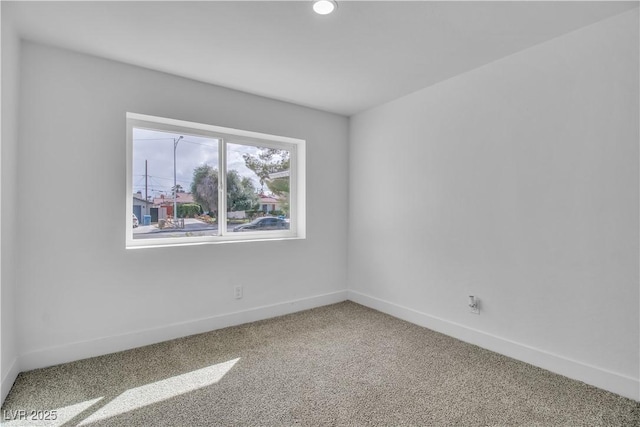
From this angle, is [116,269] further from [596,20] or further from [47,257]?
[596,20]

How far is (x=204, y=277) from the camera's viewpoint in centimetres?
299

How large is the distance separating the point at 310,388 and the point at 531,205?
6.46 feet

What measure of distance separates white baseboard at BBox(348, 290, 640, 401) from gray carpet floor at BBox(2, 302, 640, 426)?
60mm

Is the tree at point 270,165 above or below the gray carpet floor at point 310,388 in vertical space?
above

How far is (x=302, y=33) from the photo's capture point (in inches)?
84.6

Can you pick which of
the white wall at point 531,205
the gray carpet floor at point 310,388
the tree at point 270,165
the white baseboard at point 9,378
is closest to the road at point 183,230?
the tree at point 270,165

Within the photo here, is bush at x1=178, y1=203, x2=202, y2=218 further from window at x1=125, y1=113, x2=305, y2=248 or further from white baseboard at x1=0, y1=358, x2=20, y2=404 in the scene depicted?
white baseboard at x1=0, y1=358, x2=20, y2=404

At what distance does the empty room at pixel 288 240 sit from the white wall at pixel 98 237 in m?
0.02

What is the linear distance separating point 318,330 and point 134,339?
151cm

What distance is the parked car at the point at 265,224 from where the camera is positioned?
344 centimetres

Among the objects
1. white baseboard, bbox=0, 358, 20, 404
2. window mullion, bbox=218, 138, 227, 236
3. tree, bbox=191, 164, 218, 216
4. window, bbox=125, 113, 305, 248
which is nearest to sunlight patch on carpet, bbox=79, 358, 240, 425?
white baseboard, bbox=0, 358, 20, 404

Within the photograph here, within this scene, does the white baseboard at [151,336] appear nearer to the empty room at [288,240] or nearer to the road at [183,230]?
the empty room at [288,240]

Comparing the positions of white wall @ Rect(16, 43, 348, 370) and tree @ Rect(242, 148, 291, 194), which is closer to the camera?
white wall @ Rect(16, 43, 348, 370)

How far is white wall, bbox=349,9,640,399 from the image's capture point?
1.98 metres
